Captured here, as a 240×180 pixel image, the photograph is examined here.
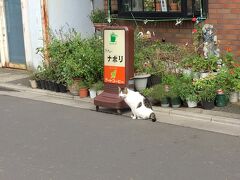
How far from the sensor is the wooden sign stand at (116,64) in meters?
8.15

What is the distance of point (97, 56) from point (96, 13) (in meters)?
2.73

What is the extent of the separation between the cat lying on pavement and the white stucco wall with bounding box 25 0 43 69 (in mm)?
4568

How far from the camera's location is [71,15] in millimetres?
12242

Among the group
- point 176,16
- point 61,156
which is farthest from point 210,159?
point 176,16

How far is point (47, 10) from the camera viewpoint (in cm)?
1162

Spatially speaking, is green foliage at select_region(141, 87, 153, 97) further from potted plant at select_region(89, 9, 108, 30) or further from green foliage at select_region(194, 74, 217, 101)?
potted plant at select_region(89, 9, 108, 30)

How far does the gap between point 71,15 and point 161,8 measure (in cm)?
297

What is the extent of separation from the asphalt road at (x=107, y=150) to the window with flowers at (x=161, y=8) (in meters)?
2.98

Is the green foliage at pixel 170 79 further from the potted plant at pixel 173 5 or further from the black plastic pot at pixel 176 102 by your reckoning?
the potted plant at pixel 173 5

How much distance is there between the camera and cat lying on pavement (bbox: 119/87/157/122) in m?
7.67

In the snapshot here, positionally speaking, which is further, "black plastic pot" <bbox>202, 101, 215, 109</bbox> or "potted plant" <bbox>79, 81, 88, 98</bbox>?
"potted plant" <bbox>79, 81, 88, 98</bbox>

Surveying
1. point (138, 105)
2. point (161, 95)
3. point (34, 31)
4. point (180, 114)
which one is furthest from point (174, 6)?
point (34, 31)

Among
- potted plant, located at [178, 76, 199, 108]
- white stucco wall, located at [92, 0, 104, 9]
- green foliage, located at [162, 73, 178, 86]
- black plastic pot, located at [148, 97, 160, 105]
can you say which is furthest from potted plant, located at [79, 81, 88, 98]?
white stucco wall, located at [92, 0, 104, 9]

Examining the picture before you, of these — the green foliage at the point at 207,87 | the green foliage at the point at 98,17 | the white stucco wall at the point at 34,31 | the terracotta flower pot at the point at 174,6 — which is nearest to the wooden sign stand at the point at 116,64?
the green foliage at the point at 207,87
